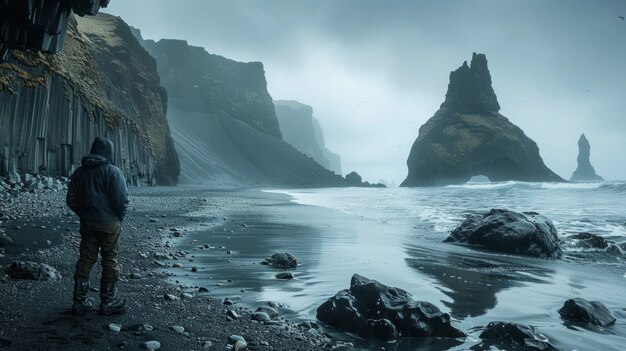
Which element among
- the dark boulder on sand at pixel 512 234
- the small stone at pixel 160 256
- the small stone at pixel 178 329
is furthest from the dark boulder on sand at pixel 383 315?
the dark boulder on sand at pixel 512 234

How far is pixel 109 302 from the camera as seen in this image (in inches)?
176

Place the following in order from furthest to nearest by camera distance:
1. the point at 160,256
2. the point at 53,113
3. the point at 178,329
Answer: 1. the point at 53,113
2. the point at 160,256
3. the point at 178,329

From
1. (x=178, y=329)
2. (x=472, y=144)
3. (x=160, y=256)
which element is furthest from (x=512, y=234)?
(x=472, y=144)

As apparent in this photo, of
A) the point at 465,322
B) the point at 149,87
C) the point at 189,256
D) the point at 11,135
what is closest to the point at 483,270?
the point at 465,322

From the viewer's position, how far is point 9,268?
5465 millimetres

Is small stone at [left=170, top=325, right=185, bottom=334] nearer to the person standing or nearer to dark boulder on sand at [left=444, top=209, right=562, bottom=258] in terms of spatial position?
the person standing

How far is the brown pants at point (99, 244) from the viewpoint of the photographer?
462 cm

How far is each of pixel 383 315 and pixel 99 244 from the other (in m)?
3.58

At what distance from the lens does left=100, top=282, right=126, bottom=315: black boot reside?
14.5 feet

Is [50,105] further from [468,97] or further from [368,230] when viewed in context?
[468,97]

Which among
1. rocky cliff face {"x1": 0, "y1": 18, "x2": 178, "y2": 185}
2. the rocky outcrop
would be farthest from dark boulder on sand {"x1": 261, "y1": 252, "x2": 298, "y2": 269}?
rocky cliff face {"x1": 0, "y1": 18, "x2": 178, "y2": 185}

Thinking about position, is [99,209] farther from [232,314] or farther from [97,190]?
[232,314]

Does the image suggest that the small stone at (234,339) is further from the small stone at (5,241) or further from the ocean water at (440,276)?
the small stone at (5,241)

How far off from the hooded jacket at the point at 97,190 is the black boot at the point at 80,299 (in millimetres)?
729
